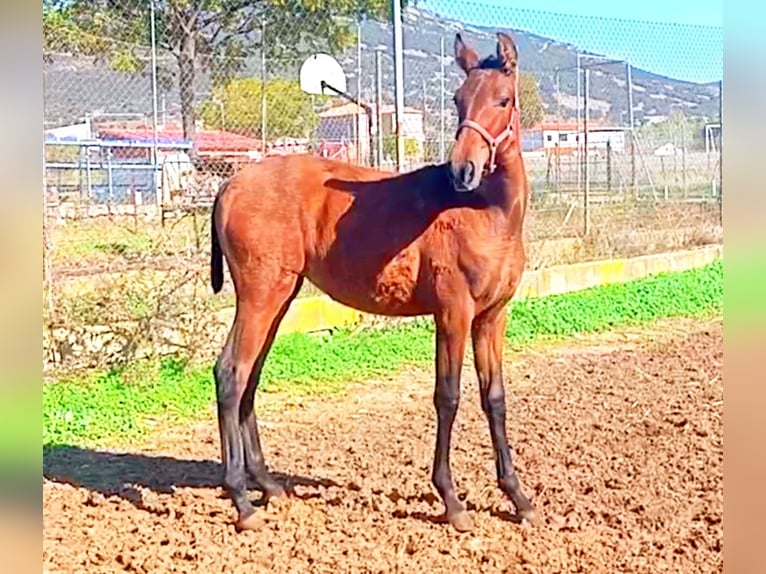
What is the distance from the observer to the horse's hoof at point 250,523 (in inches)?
86.3

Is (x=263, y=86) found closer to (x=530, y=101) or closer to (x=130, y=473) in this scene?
(x=530, y=101)

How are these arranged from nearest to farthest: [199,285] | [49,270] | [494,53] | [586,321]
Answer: [494,53]
[49,270]
[199,285]
[586,321]

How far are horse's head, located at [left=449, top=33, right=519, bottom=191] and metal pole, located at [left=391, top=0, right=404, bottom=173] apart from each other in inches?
18.2

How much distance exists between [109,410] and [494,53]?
1258mm

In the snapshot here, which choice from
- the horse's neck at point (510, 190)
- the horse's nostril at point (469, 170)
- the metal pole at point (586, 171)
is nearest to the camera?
the horse's nostril at point (469, 170)

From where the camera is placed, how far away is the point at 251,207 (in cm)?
222

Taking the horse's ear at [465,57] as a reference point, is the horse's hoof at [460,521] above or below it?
below

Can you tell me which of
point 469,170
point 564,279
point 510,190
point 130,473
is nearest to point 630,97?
point 564,279

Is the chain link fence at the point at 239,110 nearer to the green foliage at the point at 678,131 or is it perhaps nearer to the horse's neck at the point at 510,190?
the green foliage at the point at 678,131

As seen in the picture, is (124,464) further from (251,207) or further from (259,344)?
(251,207)

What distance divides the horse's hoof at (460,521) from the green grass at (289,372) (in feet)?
1.53

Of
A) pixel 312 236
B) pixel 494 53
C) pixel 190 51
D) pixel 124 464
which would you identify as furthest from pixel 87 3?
pixel 124 464

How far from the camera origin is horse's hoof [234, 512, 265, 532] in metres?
2.19

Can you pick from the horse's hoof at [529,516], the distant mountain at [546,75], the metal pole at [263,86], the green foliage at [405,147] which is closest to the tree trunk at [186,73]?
the metal pole at [263,86]
